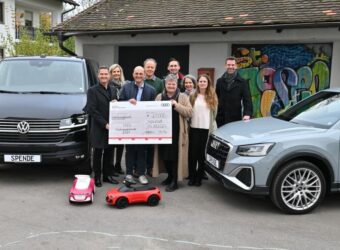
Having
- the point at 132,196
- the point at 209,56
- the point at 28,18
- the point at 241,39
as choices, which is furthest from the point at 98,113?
the point at 28,18

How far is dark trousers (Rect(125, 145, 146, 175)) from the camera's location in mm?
6610

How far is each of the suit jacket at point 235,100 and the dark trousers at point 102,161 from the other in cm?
199

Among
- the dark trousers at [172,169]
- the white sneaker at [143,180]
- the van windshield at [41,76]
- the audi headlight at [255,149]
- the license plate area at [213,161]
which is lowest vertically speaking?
the white sneaker at [143,180]

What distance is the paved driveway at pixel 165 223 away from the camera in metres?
4.52

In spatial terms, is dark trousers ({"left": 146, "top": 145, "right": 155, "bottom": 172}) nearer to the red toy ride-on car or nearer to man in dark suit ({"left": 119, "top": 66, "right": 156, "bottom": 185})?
man in dark suit ({"left": 119, "top": 66, "right": 156, "bottom": 185})

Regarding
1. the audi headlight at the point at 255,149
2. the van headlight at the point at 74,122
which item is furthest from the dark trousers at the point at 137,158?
the audi headlight at the point at 255,149

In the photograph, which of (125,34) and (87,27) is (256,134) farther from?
(87,27)

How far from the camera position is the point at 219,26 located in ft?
36.1

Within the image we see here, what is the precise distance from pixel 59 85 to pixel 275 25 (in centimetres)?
548

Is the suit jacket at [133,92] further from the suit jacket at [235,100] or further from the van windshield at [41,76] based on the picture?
the suit jacket at [235,100]

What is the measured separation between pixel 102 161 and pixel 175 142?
1.26m

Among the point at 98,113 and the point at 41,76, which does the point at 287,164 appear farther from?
the point at 41,76

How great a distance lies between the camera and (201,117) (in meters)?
6.59

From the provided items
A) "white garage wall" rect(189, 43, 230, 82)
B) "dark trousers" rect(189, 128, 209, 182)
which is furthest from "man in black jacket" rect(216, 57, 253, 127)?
"white garage wall" rect(189, 43, 230, 82)
